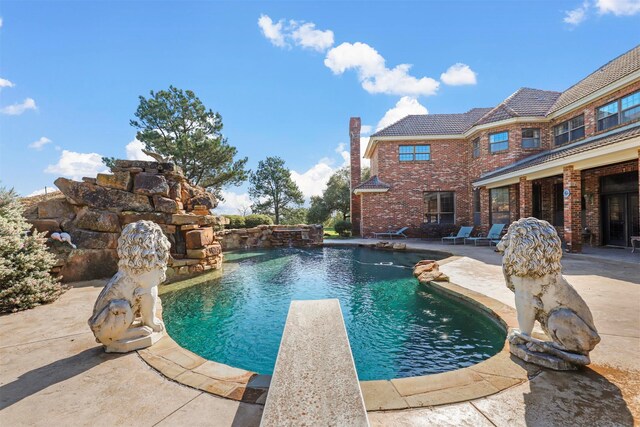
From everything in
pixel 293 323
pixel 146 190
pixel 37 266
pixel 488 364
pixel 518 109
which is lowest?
pixel 488 364

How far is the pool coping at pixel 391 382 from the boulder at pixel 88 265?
16.1 ft

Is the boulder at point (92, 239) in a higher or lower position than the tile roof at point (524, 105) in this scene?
lower

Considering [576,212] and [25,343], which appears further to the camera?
[576,212]

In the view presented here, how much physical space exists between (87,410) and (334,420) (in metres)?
1.85

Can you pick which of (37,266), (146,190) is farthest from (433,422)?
(146,190)

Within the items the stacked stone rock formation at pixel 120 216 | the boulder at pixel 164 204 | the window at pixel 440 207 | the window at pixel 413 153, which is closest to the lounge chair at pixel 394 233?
the window at pixel 440 207

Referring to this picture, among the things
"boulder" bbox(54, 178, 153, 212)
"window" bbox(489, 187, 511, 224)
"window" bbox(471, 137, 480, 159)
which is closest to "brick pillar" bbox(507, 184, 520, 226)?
"window" bbox(489, 187, 511, 224)

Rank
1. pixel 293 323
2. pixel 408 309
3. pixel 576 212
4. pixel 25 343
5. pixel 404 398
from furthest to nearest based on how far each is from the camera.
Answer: pixel 576 212
pixel 408 309
pixel 25 343
pixel 293 323
pixel 404 398

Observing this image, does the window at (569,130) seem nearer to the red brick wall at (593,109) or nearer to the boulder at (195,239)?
the red brick wall at (593,109)

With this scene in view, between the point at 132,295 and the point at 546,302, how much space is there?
4040 mm

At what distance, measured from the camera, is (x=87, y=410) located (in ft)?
6.42

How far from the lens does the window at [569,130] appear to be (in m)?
12.1

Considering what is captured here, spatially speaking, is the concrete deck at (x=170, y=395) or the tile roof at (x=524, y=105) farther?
the tile roof at (x=524, y=105)

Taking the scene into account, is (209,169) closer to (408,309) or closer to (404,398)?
(408,309)
